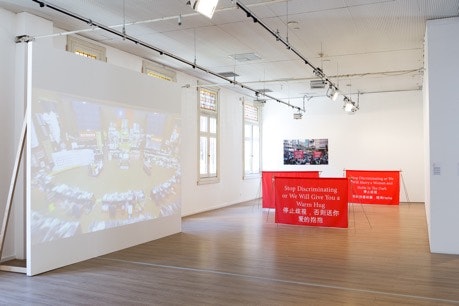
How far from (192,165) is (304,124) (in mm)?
5389

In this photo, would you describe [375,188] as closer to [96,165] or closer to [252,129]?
[252,129]

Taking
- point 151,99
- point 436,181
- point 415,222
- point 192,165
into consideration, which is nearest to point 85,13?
point 151,99

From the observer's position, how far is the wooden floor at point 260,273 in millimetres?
4379

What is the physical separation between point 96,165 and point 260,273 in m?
2.83

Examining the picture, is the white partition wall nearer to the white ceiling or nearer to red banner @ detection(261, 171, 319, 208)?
the white ceiling

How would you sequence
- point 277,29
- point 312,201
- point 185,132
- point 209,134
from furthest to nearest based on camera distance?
point 209,134 < point 185,132 < point 312,201 < point 277,29

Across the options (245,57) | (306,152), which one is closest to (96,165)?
(245,57)

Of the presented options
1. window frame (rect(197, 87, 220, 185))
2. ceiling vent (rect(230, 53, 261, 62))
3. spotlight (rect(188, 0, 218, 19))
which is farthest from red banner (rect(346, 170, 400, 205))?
spotlight (rect(188, 0, 218, 19))

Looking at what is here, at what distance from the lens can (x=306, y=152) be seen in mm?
14391

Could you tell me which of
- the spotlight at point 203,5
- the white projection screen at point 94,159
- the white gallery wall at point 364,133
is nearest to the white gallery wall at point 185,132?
the white projection screen at point 94,159

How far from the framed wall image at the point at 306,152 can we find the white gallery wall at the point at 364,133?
141mm

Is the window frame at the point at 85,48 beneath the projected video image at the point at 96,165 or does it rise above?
above

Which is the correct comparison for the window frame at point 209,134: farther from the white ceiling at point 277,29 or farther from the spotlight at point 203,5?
the spotlight at point 203,5

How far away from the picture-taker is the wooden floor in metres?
4.38
